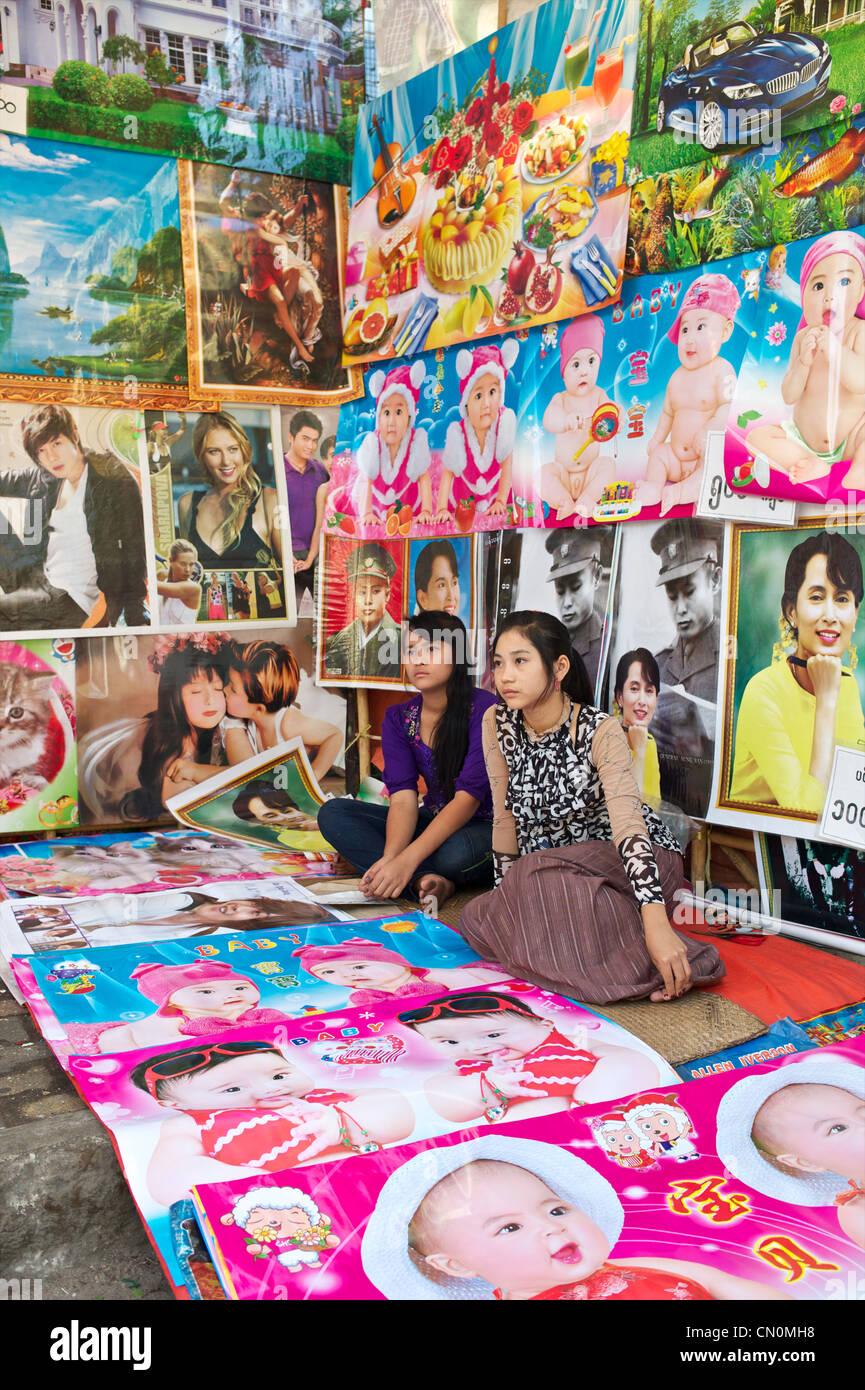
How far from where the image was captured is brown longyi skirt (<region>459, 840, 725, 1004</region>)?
2.49m

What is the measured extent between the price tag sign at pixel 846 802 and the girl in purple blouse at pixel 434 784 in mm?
946

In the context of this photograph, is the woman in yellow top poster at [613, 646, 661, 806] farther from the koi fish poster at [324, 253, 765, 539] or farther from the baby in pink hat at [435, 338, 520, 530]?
the baby in pink hat at [435, 338, 520, 530]

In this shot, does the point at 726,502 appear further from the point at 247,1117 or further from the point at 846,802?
the point at 247,1117

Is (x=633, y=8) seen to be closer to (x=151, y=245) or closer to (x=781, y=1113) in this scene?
(x=151, y=245)

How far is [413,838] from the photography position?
3.40 metres

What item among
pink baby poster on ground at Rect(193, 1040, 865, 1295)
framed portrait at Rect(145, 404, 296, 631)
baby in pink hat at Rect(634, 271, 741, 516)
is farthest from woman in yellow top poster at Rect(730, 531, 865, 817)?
framed portrait at Rect(145, 404, 296, 631)

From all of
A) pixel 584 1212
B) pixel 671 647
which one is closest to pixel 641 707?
pixel 671 647

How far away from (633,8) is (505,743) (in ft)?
6.84

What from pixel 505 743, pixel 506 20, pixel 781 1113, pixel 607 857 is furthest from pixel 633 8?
pixel 781 1113

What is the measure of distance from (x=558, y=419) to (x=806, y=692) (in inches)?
47.5

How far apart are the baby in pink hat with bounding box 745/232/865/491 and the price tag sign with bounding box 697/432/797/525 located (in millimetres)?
98

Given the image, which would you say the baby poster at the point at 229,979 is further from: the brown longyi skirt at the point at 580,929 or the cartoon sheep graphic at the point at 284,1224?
the cartoon sheep graphic at the point at 284,1224

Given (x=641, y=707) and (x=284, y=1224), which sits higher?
(x=641, y=707)

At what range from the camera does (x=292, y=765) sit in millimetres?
4375
